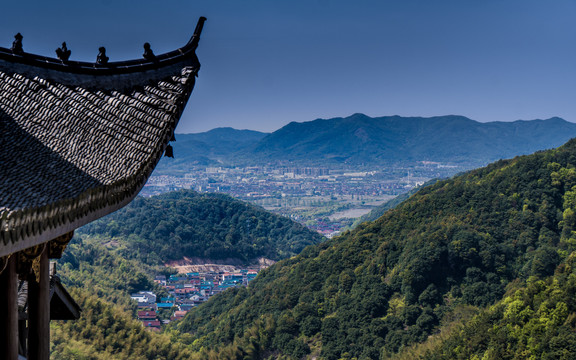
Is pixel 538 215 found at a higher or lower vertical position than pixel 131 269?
higher

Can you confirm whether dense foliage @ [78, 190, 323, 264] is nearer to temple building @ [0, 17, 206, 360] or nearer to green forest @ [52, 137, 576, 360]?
green forest @ [52, 137, 576, 360]

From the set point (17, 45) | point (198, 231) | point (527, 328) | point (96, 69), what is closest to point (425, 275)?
point (527, 328)

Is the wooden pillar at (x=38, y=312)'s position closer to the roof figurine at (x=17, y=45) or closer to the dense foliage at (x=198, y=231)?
the roof figurine at (x=17, y=45)

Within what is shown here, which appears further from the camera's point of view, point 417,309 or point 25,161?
point 417,309

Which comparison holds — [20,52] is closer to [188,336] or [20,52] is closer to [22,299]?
[22,299]

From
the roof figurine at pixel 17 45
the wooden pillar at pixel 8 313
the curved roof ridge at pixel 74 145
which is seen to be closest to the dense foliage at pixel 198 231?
the roof figurine at pixel 17 45

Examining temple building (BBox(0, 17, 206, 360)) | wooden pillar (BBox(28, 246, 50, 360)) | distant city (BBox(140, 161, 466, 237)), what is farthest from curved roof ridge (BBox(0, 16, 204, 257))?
distant city (BBox(140, 161, 466, 237))

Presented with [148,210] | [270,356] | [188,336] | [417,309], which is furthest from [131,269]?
[417,309]
